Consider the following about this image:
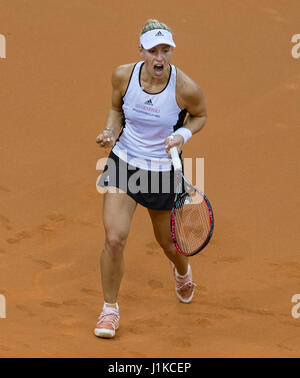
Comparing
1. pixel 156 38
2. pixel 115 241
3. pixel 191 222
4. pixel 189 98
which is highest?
pixel 156 38

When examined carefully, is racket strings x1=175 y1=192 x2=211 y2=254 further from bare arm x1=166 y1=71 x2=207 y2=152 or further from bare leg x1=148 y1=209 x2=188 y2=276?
bare arm x1=166 y1=71 x2=207 y2=152

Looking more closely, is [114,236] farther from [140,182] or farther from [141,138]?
[141,138]

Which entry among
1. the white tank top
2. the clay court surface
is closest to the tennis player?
the white tank top

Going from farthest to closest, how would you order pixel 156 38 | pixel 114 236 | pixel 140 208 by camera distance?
pixel 140 208
pixel 114 236
pixel 156 38

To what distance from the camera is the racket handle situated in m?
5.74

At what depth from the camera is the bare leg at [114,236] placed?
5.89 meters

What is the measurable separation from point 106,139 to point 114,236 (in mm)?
644

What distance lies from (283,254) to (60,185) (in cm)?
222

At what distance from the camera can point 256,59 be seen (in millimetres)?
10164

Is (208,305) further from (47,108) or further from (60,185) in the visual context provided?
(47,108)

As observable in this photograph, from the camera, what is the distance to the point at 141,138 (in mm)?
6043

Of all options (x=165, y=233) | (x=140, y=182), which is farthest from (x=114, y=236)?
(x=165, y=233)

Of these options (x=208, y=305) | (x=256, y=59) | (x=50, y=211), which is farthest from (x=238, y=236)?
(x=256, y=59)

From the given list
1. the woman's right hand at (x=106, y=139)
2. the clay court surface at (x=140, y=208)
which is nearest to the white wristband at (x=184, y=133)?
the woman's right hand at (x=106, y=139)
